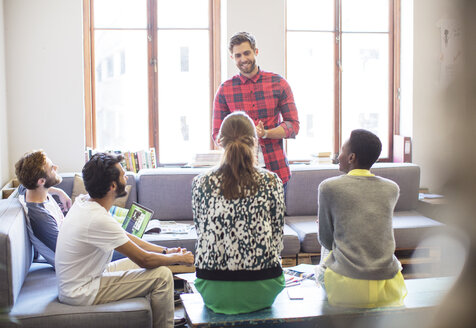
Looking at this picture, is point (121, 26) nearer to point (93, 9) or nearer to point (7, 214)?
point (93, 9)

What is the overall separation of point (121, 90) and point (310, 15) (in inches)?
73.8

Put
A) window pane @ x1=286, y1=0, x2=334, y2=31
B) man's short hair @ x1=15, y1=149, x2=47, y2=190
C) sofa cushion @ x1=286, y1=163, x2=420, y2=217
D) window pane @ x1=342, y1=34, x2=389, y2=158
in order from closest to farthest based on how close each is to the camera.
→ man's short hair @ x1=15, y1=149, x2=47, y2=190, sofa cushion @ x1=286, y1=163, x2=420, y2=217, window pane @ x1=286, y1=0, x2=334, y2=31, window pane @ x1=342, y1=34, x2=389, y2=158

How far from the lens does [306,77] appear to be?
5109 mm

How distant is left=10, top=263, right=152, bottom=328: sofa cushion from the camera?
7.13 feet

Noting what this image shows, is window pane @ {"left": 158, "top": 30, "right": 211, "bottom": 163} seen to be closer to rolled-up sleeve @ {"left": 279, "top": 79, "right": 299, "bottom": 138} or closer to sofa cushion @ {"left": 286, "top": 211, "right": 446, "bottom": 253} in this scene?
sofa cushion @ {"left": 286, "top": 211, "right": 446, "bottom": 253}

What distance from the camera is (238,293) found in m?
1.98

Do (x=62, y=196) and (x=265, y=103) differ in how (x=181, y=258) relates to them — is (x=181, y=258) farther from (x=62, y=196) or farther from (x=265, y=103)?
(x=62, y=196)

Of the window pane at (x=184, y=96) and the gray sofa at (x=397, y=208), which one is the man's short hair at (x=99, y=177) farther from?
the window pane at (x=184, y=96)

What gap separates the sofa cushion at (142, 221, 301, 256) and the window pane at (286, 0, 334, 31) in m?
2.21

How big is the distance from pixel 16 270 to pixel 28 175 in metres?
0.52

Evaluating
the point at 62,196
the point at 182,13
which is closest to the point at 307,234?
the point at 62,196

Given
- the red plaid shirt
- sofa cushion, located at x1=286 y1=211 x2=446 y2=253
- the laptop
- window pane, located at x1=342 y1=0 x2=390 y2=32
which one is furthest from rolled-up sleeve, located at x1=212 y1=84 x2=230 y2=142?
window pane, located at x1=342 y1=0 x2=390 y2=32

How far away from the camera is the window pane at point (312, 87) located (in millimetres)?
5090

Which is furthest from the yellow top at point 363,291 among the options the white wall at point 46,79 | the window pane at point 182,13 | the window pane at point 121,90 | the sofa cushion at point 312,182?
the window pane at point 182,13
